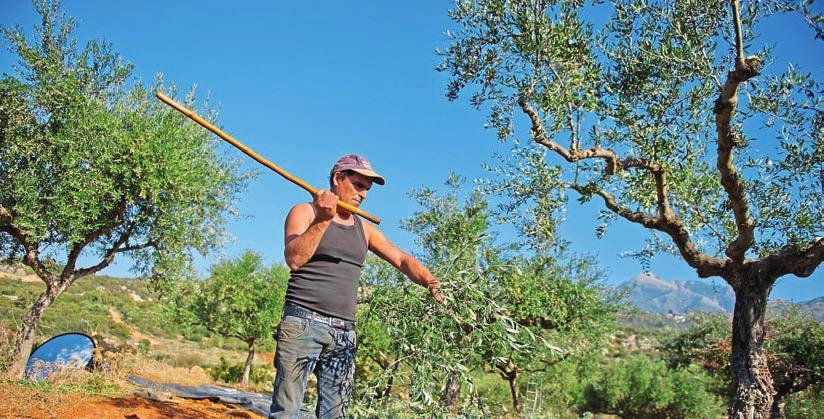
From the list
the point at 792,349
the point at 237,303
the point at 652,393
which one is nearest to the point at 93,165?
the point at 237,303

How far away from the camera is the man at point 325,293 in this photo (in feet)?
11.4

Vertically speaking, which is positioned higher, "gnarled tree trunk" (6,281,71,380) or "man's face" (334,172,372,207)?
"man's face" (334,172,372,207)

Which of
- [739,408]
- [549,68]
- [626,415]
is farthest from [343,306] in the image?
[626,415]

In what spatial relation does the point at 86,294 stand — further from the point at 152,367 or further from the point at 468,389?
the point at 468,389

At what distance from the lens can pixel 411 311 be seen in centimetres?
461

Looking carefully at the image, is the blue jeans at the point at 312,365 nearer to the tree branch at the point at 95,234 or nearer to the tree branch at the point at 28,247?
the tree branch at the point at 95,234

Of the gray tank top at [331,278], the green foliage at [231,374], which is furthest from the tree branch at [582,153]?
the green foliage at [231,374]

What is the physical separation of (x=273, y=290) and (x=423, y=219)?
38.9 feet

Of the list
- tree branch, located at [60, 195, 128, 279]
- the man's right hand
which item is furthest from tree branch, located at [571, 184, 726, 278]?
tree branch, located at [60, 195, 128, 279]

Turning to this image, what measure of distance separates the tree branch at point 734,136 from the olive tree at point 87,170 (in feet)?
29.9

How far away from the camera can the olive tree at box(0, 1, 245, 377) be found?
10570 millimetres

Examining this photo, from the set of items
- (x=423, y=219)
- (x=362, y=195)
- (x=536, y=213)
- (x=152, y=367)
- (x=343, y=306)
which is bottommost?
(x=152, y=367)

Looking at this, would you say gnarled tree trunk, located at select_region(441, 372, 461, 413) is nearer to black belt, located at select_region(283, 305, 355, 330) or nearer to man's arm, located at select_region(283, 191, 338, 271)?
black belt, located at select_region(283, 305, 355, 330)

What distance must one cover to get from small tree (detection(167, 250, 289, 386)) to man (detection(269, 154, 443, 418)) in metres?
20.2
